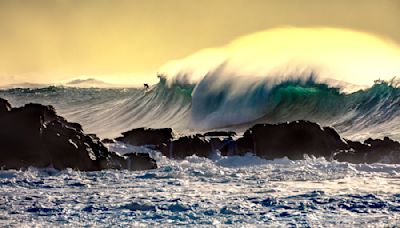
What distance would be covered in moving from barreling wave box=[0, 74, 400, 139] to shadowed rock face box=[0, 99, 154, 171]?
1185 centimetres

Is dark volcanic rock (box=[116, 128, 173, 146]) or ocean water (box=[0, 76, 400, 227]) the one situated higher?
dark volcanic rock (box=[116, 128, 173, 146])

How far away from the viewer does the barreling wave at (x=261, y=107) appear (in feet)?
90.9

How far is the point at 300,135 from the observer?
17734 millimetres

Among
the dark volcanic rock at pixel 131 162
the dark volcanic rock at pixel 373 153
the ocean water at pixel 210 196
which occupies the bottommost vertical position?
the ocean water at pixel 210 196

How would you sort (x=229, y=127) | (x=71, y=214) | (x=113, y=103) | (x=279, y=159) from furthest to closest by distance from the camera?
(x=113, y=103) < (x=229, y=127) < (x=279, y=159) < (x=71, y=214)

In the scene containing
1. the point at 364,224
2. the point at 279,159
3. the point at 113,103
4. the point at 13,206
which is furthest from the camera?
the point at 113,103

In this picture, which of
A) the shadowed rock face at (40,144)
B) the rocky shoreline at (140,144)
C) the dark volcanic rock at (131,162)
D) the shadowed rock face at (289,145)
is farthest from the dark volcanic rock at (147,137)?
the shadowed rock face at (40,144)

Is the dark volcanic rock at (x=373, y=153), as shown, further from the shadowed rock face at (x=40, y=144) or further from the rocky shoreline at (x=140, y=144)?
the shadowed rock face at (x=40, y=144)

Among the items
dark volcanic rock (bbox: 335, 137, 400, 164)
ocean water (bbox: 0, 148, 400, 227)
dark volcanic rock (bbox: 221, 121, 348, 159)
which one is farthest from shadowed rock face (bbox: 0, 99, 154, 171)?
dark volcanic rock (bbox: 335, 137, 400, 164)

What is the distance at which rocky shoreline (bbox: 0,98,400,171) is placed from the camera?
1494 cm

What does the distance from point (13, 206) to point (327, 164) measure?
7.45m

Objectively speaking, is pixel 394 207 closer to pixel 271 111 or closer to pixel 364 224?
pixel 364 224

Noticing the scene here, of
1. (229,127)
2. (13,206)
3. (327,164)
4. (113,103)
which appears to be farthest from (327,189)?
(113,103)

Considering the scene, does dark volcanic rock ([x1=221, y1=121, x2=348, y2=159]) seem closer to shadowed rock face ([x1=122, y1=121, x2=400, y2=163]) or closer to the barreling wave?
shadowed rock face ([x1=122, y1=121, x2=400, y2=163])
